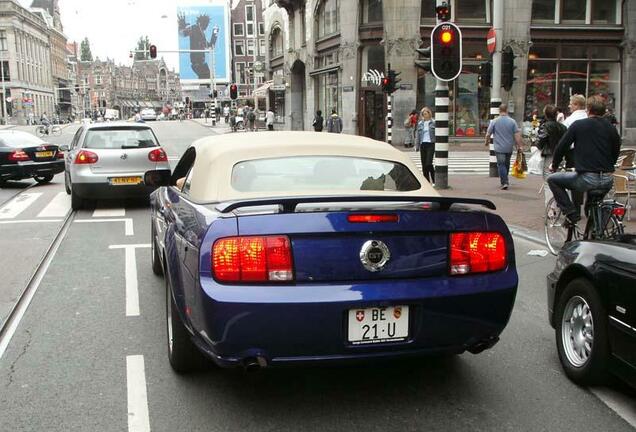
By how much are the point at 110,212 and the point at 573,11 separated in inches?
1033

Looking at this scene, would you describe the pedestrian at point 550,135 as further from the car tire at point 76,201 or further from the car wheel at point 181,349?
the car tire at point 76,201

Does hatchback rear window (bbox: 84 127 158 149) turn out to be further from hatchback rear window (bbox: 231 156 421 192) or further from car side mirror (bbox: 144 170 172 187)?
hatchback rear window (bbox: 231 156 421 192)

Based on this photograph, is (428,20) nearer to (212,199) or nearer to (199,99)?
(212,199)

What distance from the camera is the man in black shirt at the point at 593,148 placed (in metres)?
7.49

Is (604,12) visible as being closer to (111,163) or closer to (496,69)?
(496,69)

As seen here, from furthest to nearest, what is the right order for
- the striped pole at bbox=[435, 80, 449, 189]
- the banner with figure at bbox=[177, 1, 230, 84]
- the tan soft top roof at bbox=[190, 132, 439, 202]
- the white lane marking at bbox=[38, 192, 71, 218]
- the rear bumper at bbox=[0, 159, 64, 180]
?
the banner with figure at bbox=[177, 1, 230, 84]
the rear bumper at bbox=[0, 159, 64, 180]
the striped pole at bbox=[435, 80, 449, 189]
the white lane marking at bbox=[38, 192, 71, 218]
the tan soft top roof at bbox=[190, 132, 439, 202]

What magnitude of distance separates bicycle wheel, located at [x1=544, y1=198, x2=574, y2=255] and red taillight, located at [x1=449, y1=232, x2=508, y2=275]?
5.14m

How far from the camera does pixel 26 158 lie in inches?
669

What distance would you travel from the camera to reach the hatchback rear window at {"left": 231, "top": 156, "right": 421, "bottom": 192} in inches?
181

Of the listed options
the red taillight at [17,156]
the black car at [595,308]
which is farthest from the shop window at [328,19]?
the black car at [595,308]

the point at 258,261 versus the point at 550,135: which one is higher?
the point at 550,135

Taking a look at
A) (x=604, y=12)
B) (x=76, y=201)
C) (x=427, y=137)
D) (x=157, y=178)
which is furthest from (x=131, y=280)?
(x=604, y=12)

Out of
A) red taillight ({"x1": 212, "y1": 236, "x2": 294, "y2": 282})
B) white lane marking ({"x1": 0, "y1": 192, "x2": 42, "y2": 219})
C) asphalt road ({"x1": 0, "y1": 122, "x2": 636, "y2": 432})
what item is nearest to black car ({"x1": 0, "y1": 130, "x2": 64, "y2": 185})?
white lane marking ({"x1": 0, "y1": 192, "x2": 42, "y2": 219})

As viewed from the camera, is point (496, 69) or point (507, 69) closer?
point (507, 69)
